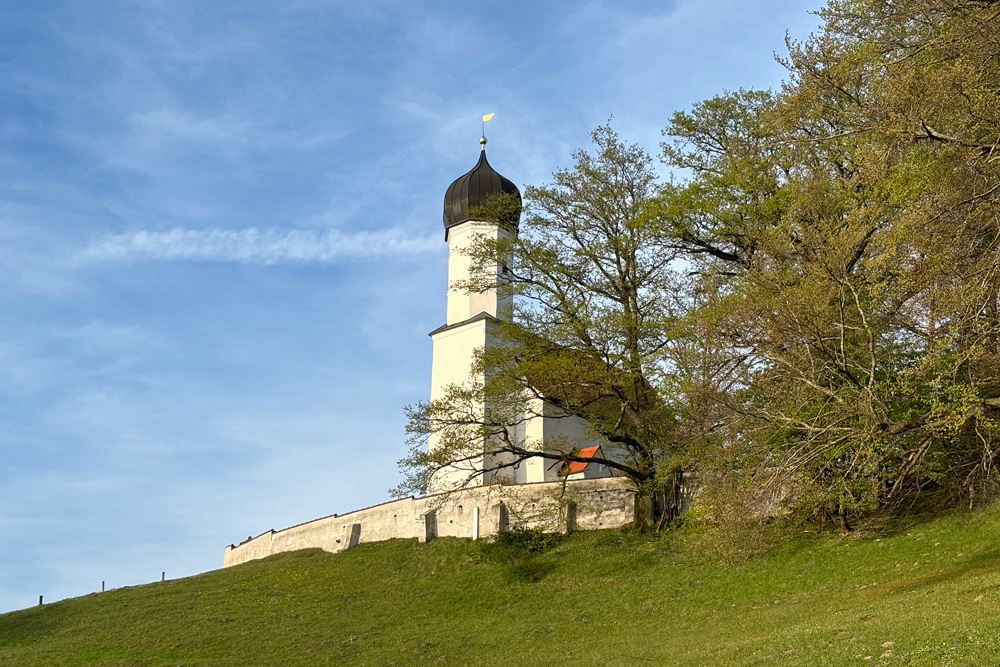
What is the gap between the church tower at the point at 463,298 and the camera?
38.6 m

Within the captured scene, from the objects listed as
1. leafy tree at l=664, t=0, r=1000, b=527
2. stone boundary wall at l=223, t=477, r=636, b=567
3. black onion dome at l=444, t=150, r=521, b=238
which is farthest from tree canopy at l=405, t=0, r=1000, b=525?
black onion dome at l=444, t=150, r=521, b=238

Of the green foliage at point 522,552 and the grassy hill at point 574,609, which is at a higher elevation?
the green foliage at point 522,552

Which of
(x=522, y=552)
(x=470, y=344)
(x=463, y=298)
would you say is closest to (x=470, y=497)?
(x=522, y=552)

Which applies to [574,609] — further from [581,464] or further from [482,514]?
[581,464]

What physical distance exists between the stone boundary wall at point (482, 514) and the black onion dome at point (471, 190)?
568 inches

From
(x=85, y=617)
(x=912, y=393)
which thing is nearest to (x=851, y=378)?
(x=912, y=393)

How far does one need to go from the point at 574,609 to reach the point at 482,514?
9009 mm

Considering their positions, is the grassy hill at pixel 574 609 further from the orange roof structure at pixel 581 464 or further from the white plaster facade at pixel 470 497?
the orange roof structure at pixel 581 464

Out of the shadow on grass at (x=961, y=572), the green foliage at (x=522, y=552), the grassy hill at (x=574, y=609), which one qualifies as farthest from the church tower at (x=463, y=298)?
the shadow on grass at (x=961, y=572)

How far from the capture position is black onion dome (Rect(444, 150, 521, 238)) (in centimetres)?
4081

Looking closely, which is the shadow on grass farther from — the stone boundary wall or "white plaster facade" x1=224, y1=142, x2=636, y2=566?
the stone boundary wall

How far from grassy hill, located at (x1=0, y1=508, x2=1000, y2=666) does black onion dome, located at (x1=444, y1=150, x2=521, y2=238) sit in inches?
648

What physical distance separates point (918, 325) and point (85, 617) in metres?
23.8

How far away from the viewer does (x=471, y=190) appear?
135 feet
